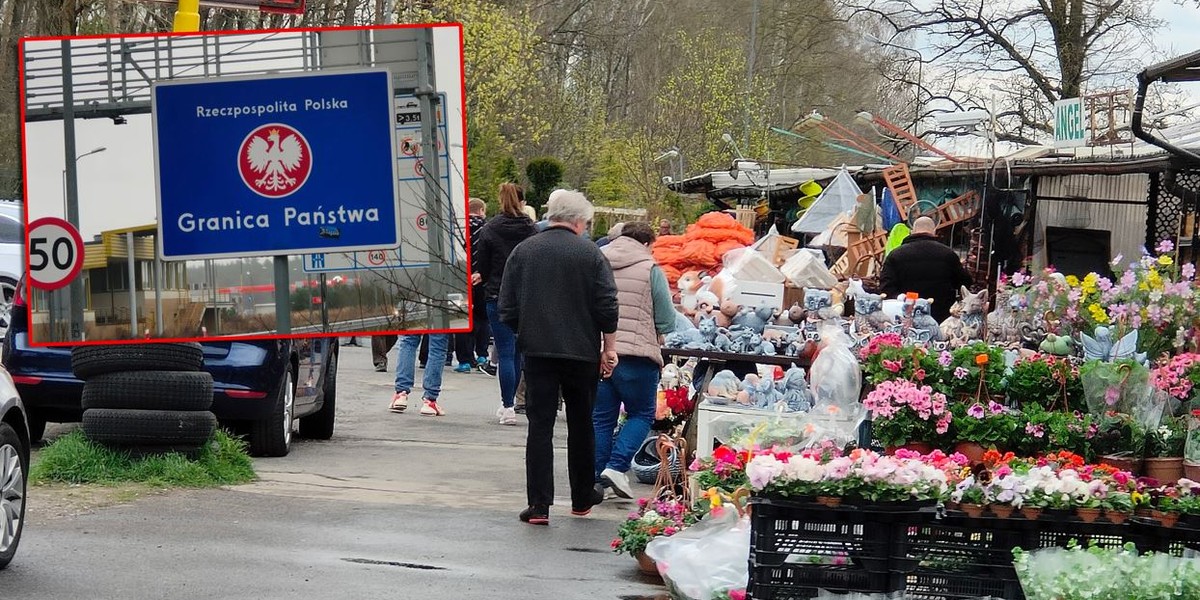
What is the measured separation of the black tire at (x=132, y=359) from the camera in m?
9.51

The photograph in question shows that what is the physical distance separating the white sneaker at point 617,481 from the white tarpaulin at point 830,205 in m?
11.7

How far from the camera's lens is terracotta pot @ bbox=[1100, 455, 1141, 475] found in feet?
26.4

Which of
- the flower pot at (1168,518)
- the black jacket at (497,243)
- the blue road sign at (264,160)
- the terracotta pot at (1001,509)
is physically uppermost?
the blue road sign at (264,160)

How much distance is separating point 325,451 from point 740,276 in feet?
16.7

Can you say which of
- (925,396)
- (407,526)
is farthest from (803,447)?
(407,526)

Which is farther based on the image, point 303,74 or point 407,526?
point 407,526

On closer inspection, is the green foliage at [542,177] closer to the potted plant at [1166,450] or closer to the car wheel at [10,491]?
the potted plant at [1166,450]

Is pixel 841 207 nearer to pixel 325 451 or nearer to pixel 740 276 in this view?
pixel 740 276

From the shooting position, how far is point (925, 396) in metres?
8.40

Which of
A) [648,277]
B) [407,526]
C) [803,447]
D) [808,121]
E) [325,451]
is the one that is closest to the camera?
[803,447]

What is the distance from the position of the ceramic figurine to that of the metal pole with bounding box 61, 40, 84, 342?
667 cm

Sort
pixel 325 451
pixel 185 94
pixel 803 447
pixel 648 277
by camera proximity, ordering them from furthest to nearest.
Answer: pixel 325 451 < pixel 648 277 < pixel 803 447 < pixel 185 94

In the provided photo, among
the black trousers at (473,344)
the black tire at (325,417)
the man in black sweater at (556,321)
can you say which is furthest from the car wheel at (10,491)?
the black trousers at (473,344)

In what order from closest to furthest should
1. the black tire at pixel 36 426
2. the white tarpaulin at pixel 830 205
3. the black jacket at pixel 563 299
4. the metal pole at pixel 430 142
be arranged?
the metal pole at pixel 430 142
the black jacket at pixel 563 299
the black tire at pixel 36 426
the white tarpaulin at pixel 830 205
